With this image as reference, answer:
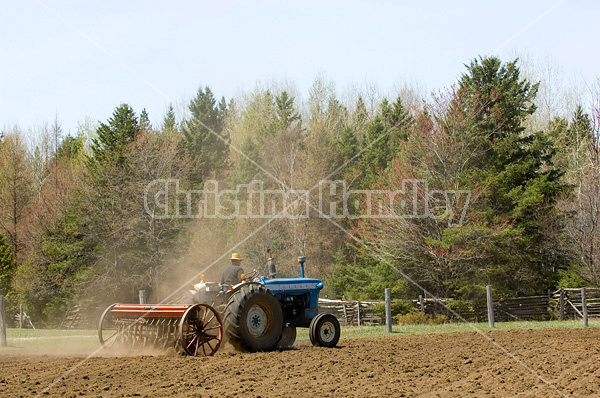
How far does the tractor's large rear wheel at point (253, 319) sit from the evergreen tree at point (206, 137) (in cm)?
3393

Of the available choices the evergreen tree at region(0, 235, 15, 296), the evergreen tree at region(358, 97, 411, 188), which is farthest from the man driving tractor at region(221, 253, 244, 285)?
the evergreen tree at region(0, 235, 15, 296)

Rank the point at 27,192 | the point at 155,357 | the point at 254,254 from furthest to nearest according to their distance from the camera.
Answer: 1. the point at 27,192
2. the point at 254,254
3. the point at 155,357

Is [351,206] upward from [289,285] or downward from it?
upward

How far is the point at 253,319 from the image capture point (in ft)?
32.8

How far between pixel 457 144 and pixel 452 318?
24.1 feet

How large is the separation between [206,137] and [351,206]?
16573mm

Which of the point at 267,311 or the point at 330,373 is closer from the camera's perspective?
the point at 330,373

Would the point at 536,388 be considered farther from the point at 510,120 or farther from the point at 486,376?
the point at 510,120

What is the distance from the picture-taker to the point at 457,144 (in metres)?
26.0

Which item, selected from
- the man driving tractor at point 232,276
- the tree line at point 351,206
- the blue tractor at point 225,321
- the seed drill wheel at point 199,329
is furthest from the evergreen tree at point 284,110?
the seed drill wheel at point 199,329

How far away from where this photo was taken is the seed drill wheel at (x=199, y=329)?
9.08 m

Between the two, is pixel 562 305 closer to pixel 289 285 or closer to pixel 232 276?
pixel 289 285

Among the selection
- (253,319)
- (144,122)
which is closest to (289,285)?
(253,319)

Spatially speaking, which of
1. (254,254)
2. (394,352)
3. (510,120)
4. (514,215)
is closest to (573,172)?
(510,120)
